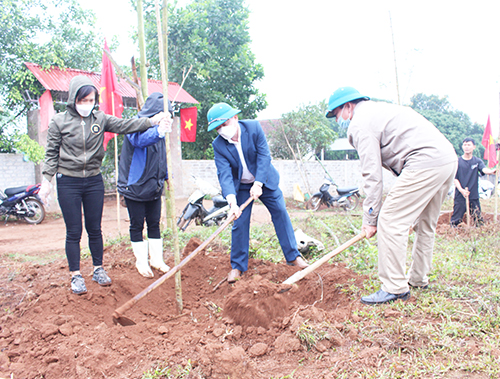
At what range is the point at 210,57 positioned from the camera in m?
14.5

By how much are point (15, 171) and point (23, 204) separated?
1.89 meters

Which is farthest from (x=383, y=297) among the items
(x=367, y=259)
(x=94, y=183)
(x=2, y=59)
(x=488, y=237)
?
(x=2, y=59)

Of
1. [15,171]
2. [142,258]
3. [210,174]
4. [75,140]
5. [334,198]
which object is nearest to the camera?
[75,140]

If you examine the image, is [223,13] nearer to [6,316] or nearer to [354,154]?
[6,316]

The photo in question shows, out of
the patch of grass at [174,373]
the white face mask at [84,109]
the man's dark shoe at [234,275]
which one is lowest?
the patch of grass at [174,373]

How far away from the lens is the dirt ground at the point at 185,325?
211cm

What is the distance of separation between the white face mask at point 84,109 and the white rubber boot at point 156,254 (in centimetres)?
136

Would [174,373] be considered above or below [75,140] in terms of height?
below

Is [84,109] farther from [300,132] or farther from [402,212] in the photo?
[300,132]

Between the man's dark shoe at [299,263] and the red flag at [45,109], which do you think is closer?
the man's dark shoe at [299,263]

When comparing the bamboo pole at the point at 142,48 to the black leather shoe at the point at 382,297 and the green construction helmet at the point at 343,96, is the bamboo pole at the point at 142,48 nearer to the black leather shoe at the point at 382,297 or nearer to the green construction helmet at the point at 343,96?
the green construction helmet at the point at 343,96

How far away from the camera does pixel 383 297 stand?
8.81 feet

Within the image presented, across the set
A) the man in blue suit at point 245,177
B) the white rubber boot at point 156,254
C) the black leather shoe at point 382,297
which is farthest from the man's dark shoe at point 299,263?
the white rubber boot at point 156,254

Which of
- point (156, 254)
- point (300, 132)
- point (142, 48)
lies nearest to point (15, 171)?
point (142, 48)
